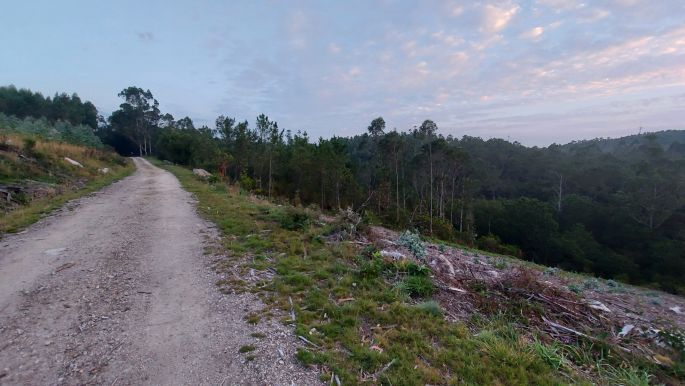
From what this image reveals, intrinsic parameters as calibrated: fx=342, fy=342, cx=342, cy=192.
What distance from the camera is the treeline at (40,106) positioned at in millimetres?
59031

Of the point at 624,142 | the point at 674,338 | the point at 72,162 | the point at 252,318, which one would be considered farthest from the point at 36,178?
the point at 624,142

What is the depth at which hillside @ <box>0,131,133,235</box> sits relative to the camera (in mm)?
8759

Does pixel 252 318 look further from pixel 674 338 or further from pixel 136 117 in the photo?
pixel 136 117

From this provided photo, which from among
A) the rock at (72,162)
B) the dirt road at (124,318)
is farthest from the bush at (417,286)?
the rock at (72,162)

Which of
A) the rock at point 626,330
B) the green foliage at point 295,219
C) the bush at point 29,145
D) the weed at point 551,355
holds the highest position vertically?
the bush at point 29,145

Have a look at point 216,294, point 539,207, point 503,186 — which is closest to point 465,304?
point 216,294

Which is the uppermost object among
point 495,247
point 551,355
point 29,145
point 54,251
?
point 29,145

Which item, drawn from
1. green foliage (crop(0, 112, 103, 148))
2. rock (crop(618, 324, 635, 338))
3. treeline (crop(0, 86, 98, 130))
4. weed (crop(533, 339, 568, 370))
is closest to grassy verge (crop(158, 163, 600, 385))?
weed (crop(533, 339, 568, 370))

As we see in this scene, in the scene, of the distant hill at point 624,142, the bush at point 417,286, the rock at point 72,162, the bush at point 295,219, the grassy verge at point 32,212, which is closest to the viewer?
the bush at point 417,286

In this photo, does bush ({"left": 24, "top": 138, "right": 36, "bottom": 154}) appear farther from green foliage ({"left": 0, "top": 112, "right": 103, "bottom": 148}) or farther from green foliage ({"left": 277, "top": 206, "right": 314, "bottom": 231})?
green foliage ({"left": 277, "top": 206, "right": 314, "bottom": 231})

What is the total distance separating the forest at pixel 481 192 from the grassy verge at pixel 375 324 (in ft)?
57.3

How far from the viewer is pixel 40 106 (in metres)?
62.5

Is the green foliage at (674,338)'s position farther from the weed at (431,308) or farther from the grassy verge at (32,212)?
the grassy verge at (32,212)

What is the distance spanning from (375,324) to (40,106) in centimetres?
8257
